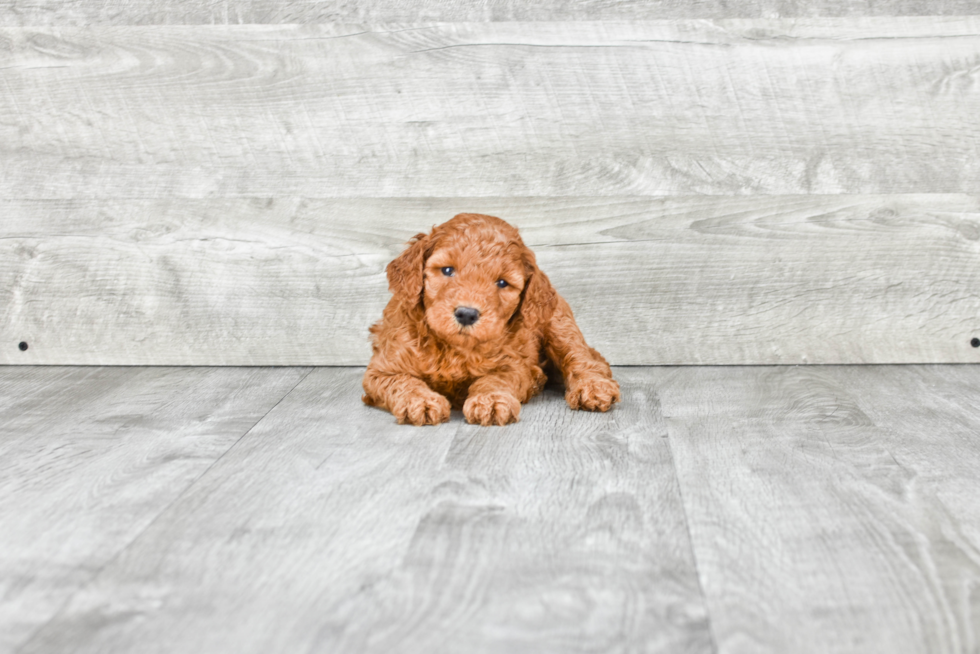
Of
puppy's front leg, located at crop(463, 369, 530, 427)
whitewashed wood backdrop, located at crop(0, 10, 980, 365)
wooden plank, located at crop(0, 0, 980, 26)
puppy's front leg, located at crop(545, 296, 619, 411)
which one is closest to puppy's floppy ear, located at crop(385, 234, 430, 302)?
puppy's front leg, located at crop(463, 369, 530, 427)

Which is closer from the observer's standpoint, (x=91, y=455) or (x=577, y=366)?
(x=91, y=455)

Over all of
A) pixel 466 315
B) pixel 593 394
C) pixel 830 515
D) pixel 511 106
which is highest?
pixel 511 106

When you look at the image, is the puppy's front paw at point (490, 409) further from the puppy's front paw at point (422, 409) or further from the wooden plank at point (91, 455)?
the wooden plank at point (91, 455)

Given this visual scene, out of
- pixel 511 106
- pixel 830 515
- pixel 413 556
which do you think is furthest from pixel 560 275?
pixel 413 556

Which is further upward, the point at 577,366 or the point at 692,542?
the point at 692,542

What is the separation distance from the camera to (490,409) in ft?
6.20

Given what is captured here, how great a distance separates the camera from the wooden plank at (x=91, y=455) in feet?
4.00

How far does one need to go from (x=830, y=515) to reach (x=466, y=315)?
0.82 metres

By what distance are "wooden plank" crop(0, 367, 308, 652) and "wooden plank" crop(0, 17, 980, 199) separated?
0.59 metres

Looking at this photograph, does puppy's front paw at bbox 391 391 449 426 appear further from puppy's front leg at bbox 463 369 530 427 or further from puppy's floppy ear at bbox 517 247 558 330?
puppy's floppy ear at bbox 517 247 558 330

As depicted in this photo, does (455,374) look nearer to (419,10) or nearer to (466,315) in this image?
(466,315)

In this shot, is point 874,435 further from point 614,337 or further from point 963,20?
point 963,20

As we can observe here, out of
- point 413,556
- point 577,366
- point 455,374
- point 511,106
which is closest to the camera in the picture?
point 413,556

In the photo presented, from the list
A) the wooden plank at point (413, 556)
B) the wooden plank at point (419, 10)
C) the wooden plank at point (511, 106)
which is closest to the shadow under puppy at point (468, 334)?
the wooden plank at point (413, 556)
